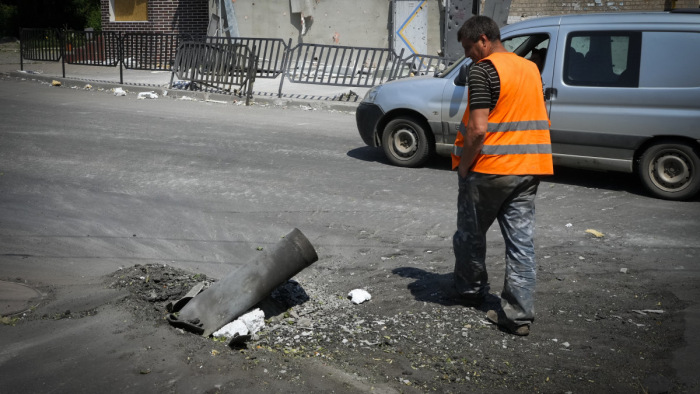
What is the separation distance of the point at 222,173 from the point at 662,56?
17.0ft

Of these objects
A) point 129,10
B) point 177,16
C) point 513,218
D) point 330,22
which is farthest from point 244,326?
point 129,10

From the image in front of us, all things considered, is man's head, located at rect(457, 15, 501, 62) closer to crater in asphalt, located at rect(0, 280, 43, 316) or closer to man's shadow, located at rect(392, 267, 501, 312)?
man's shadow, located at rect(392, 267, 501, 312)

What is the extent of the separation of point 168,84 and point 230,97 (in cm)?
291

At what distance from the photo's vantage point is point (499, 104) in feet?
14.3

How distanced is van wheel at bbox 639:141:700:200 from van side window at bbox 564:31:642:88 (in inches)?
31.1

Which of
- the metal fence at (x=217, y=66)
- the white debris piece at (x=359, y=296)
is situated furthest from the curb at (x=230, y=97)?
the white debris piece at (x=359, y=296)

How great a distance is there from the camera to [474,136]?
14.2 ft

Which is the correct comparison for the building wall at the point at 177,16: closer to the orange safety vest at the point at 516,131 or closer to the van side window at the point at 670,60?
the van side window at the point at 670,60

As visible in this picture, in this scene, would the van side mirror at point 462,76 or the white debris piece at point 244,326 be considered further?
the van side mirror at point 462,76

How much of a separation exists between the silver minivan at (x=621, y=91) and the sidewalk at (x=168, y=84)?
22.8 ft

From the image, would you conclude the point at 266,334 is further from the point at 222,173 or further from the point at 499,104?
the point at 222,173

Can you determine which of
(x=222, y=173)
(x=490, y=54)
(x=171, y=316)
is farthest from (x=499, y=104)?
(x=222, y=173)

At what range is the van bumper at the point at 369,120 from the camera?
955 cm

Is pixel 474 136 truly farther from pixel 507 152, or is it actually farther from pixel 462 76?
pixel 462 76
